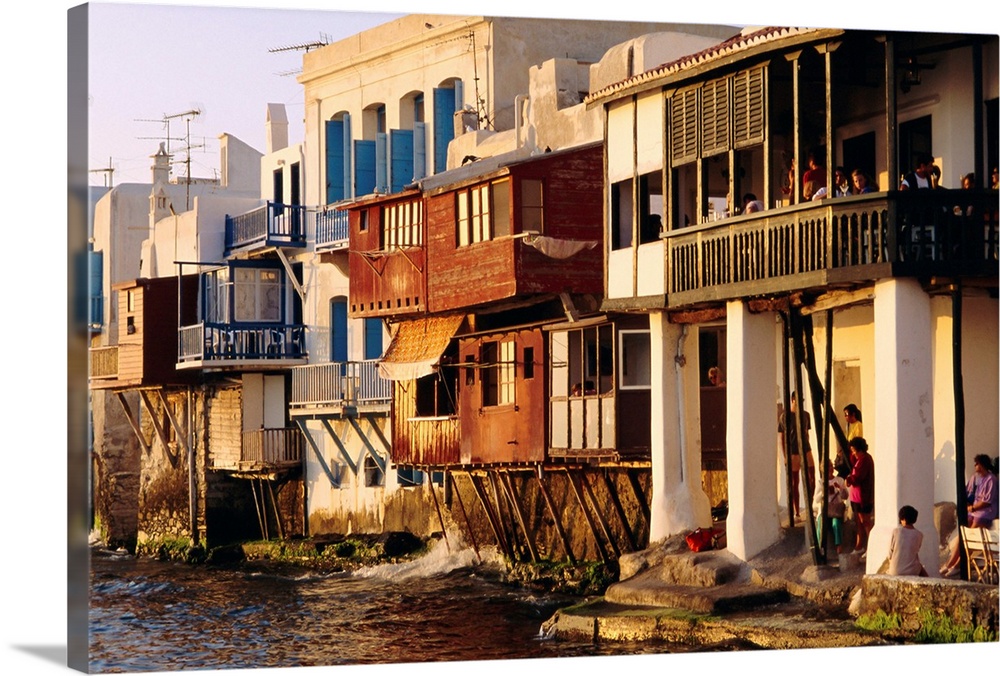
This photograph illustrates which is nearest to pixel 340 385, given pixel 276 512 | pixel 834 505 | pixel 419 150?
pixel 276 512

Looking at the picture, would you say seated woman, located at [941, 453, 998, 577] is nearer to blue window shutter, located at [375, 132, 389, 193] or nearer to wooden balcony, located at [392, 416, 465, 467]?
wooden balcony, located at [392, 416, 465, 467]

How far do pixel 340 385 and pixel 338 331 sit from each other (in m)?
2.00

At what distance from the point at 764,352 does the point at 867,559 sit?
3.72 m

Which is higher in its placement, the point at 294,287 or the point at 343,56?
the point at 343,56

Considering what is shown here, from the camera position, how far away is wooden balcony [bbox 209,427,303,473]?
43688 millimetres

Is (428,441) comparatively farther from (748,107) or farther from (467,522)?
(748,107)

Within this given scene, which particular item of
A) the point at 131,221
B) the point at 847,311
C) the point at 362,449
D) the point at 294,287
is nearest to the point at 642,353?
the point at 847,311

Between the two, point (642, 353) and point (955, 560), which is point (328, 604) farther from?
point (955, 560)

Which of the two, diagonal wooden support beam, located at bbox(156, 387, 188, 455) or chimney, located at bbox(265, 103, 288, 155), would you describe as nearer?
chimney, located at bbox(265, 103, 288, 155)

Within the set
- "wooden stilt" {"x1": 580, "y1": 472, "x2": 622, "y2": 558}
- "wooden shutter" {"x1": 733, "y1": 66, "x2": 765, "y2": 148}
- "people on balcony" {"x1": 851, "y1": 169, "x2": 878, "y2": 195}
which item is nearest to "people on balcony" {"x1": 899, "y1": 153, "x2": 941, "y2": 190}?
"people on balcony" {"x1": 851, "y1": 169, "x2": 878, "y2": 195}

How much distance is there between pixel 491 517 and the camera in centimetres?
3488

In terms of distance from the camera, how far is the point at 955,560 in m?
22.5

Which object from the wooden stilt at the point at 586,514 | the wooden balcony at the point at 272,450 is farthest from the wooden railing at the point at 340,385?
the wooden stilt at the point at 586,514

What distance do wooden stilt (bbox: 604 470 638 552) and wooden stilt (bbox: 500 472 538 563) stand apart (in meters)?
2.88
